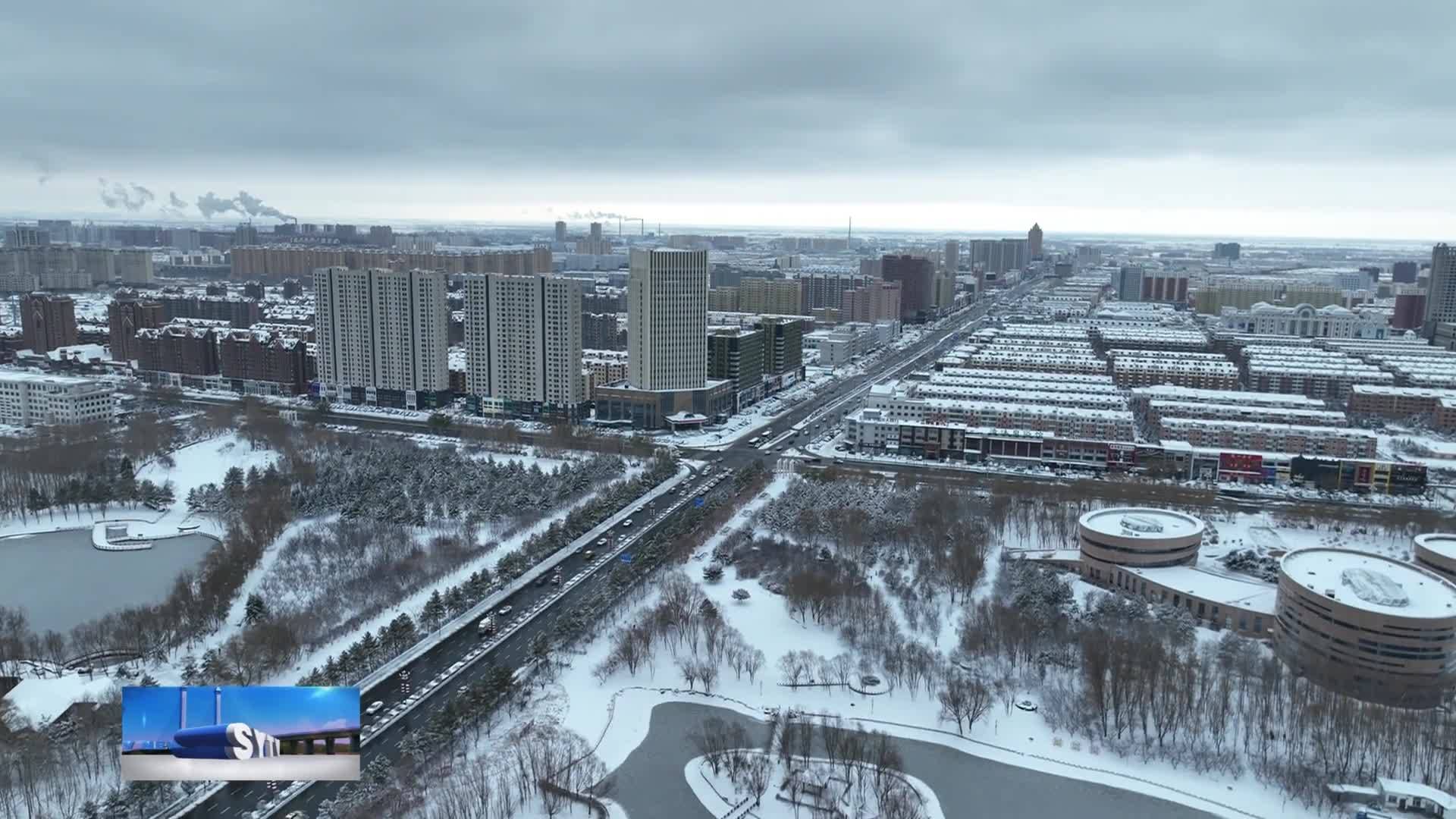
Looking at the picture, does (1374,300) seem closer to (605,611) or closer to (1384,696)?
(1384,696)

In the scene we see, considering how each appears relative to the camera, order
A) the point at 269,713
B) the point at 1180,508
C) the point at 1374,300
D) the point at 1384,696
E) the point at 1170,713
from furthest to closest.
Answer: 1. the point at 1374,300
2. the point at 1180,508
3. the point at 1384,696
4. the point at 1170,713
5. the point at 269,713

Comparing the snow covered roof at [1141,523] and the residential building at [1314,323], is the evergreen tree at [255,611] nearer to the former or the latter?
the snow covered roof at [1141,523]

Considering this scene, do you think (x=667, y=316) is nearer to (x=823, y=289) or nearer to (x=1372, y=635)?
(x=1372, y=635)

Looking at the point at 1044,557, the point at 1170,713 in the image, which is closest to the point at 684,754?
the point at 1170,713

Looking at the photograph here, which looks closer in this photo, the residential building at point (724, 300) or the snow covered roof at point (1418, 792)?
the snow covered roof at point (1418, 792)

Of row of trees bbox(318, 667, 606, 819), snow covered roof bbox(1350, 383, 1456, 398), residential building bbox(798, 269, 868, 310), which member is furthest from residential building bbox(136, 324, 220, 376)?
snow covered roof bbox(1350, 383, 1456, 398)

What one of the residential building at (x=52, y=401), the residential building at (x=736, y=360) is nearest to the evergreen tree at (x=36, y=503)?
the residential building at (x=52, y=401)

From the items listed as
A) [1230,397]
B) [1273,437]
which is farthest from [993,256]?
[1273,437]
